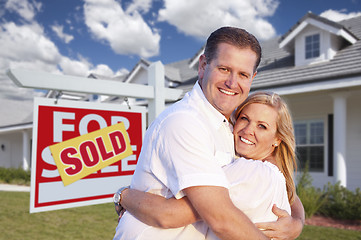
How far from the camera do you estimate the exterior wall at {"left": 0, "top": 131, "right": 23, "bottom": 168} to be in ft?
77.3

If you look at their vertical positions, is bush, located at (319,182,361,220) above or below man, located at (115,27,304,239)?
below

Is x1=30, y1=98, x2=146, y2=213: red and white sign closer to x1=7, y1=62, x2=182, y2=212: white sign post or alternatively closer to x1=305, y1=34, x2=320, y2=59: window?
x1=7, y1=62, x2=182, y2=212: white sign post

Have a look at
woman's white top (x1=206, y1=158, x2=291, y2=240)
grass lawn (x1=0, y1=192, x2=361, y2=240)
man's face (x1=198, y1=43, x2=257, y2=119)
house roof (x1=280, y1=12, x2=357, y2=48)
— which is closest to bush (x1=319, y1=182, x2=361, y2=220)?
grass lawn (x1=0, y1=192, x2=361, y2=240)

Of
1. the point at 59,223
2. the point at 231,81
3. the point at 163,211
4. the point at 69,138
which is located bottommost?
the point at 59,223

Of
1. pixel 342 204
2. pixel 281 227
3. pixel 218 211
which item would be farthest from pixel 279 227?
pixel 342 204

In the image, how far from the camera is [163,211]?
4.60 feet

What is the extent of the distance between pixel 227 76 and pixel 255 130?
0.44 meters

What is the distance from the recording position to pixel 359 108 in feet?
31.0

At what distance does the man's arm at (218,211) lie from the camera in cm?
128

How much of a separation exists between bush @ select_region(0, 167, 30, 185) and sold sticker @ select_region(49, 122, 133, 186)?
15.0m

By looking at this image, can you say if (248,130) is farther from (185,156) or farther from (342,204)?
(342,204)

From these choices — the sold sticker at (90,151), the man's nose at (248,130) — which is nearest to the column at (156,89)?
the sold sticker at (90,151)

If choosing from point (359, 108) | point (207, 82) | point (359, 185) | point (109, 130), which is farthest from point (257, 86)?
point (207, 82)

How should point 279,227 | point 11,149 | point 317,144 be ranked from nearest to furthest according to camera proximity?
point 279,227, point 317,144, point 11,149
